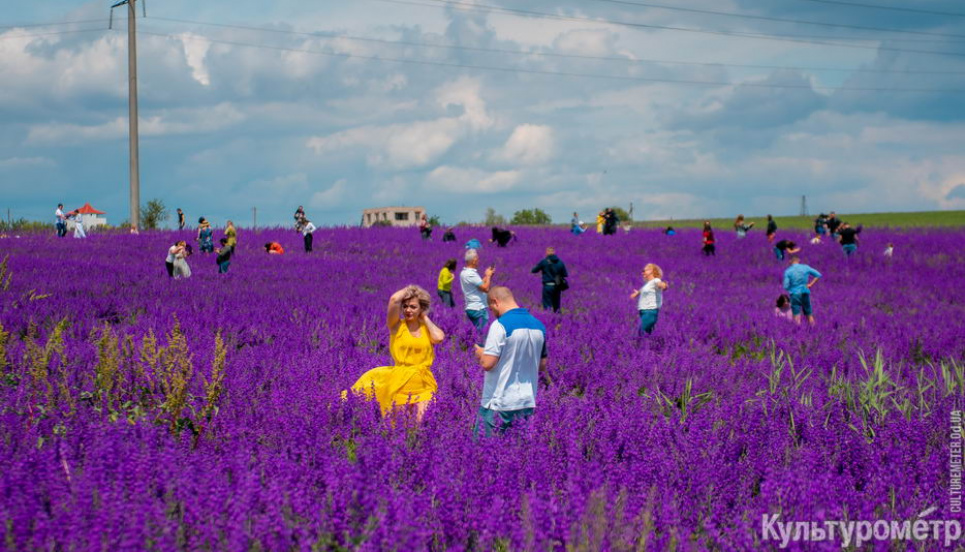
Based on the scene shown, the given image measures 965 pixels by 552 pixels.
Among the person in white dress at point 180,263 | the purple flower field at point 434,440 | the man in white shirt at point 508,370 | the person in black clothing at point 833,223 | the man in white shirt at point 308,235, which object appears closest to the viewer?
the purple flower field at point 434,440

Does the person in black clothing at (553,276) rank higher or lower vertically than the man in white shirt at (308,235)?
lower

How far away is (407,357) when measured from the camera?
5535 millimetres

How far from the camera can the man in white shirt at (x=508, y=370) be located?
4.72m

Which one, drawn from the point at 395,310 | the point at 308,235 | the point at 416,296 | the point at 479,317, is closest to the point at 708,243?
the point at 308,235

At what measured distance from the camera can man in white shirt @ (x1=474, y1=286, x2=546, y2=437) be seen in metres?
4.72

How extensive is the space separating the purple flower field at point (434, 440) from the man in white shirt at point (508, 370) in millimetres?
186

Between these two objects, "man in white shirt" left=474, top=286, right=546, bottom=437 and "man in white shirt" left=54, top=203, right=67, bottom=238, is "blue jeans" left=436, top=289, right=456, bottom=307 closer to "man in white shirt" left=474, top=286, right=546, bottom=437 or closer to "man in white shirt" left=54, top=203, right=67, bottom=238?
"man in white shirt" left=474, top=286, right=546, bottom=437

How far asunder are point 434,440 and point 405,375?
1427 millimetres

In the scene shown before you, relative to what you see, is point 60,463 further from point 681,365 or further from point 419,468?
point 681,365

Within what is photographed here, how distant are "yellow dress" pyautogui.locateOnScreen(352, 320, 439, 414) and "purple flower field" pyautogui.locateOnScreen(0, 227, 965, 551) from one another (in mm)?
202

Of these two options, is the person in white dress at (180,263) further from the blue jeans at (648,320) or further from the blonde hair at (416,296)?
the blonde hair at (416,296)

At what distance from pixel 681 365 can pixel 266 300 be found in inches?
277

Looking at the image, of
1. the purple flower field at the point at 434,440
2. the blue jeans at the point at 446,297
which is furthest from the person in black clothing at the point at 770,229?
the blue jeans at the point at 446,297

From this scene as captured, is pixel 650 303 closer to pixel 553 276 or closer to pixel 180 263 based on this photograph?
pixel 553 276
